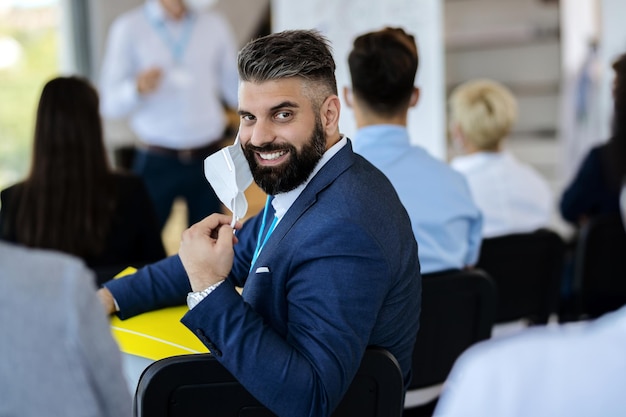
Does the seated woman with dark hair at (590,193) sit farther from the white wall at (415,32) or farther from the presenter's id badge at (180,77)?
the presenter's id badge at (180,77)

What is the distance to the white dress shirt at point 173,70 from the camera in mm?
4250

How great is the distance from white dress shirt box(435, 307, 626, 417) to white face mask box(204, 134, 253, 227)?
85cm

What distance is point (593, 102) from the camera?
5.34 meters

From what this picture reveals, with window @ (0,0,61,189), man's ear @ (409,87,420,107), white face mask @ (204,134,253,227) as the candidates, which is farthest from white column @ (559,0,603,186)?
white face mask @ (204,134,253,227)

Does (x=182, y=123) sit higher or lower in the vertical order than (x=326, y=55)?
lower

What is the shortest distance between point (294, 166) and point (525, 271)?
1.34 m

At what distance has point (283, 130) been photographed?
4.76 ft

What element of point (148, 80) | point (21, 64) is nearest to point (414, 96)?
point (148, 80)

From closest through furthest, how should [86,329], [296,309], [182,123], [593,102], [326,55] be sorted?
[86,329], [296,309], [326,55], [182,123], [593,102]

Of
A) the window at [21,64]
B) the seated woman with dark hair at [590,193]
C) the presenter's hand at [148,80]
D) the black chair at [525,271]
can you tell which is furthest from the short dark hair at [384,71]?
the window at [21,64]

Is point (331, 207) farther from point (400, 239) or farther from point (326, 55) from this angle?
point (326, 55)

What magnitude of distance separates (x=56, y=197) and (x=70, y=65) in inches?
152

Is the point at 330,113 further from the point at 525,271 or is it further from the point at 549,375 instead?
the point at 525,271

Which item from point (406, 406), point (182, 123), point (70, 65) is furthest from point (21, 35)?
point (406, 406)
